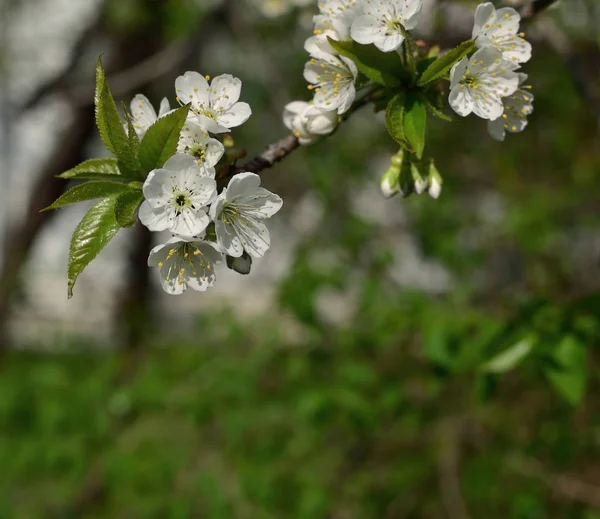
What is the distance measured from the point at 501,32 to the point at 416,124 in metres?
0.24

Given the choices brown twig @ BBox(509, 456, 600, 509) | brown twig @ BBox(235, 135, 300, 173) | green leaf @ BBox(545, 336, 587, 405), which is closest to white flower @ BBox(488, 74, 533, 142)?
brown twig @ BBox(235, 135, 300, 173)

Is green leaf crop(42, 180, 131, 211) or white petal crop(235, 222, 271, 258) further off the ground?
green leaf crop(42, 180, 131, 211)

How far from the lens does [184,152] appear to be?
90 centimetres

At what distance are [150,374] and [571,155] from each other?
289 centimetres

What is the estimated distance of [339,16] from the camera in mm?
951

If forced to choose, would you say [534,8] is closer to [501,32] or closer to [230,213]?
[501,32]

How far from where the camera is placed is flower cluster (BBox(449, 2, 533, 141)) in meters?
0.93

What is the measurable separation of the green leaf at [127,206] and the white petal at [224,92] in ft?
0.72

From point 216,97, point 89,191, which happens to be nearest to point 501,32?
point 216,97

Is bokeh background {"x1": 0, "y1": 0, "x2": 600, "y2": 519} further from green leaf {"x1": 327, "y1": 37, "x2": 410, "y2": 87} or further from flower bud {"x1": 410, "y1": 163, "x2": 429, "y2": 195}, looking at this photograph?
green leaf {"x1": 327, "y1": 37, "x2": 410, "y2": 87}

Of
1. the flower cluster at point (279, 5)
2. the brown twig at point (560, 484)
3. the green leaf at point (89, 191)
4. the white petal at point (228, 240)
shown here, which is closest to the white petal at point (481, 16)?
the white petal at point (228, 240)

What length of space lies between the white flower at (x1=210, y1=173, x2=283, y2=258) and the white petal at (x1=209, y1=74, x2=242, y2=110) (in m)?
0.18

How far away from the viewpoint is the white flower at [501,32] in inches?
37.4

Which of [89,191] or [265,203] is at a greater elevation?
[89,191]
